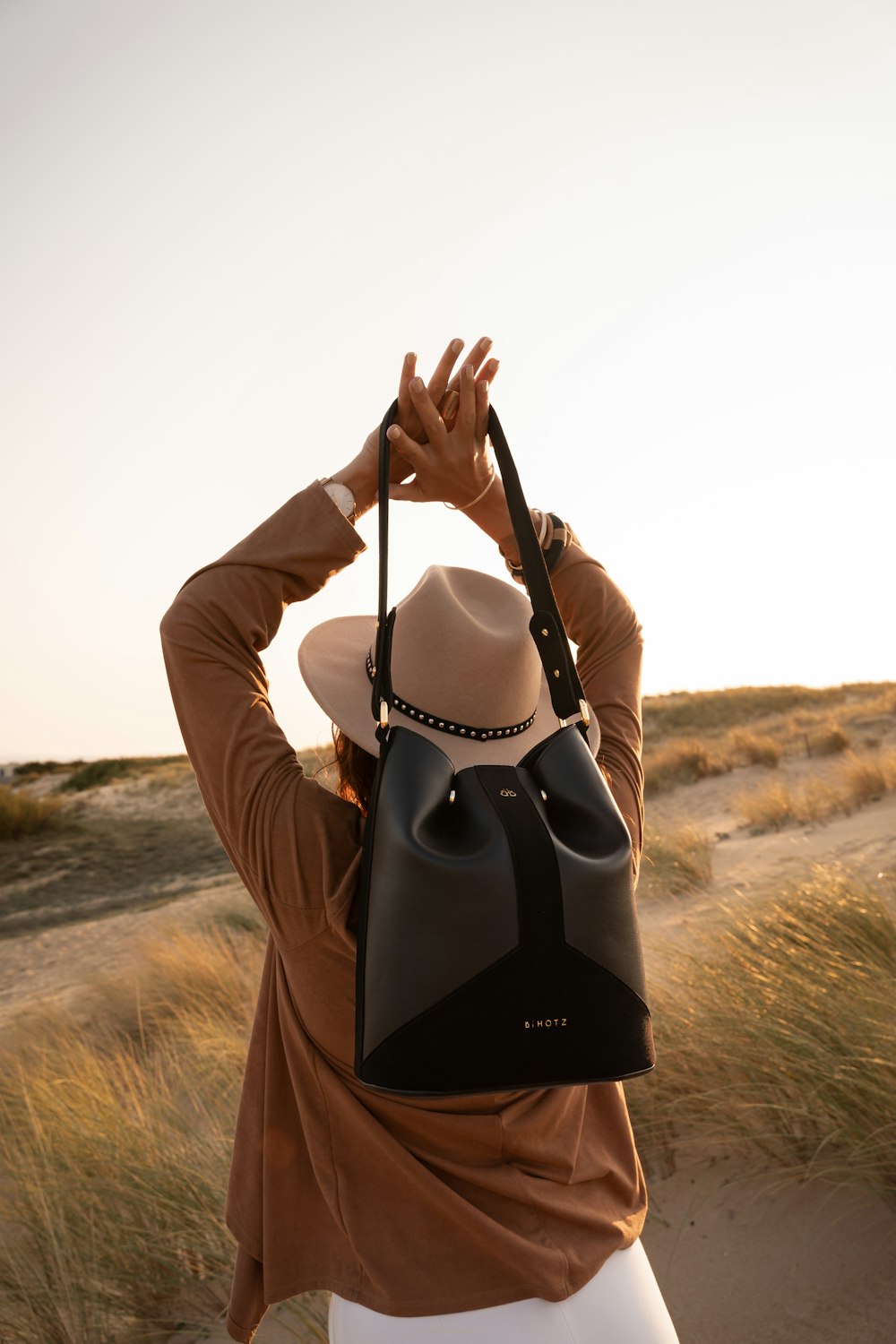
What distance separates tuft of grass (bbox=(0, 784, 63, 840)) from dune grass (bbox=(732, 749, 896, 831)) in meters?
16.9

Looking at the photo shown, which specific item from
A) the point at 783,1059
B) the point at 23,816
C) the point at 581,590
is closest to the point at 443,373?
the point at 581,590

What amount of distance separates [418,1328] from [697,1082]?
2.29m

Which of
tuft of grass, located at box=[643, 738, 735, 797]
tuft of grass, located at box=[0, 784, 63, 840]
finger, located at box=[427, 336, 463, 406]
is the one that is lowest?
tuft of grass, located at box=[0, 784, 63, 840]

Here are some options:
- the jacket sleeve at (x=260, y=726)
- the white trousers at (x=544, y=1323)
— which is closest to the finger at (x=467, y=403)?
the jacket sleeve at (x=260, y=726)

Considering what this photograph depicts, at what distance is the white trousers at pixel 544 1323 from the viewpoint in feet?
4.06

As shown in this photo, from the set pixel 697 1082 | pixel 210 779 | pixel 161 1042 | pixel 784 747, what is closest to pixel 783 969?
pixel 697 1082

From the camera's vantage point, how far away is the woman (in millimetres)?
1283

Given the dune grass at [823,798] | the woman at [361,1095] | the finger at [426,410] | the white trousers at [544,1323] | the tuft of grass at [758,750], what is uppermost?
the finger at [426,410]

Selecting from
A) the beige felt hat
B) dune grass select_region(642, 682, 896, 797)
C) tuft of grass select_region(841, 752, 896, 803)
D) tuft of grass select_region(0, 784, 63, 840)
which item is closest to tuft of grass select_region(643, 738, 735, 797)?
dune grass select_region(642, 682, 896, 797)

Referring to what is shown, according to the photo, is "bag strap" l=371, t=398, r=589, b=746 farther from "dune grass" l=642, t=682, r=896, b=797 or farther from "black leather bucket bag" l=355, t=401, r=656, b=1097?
"dune grass" l=642, t=682, r=896, b=797

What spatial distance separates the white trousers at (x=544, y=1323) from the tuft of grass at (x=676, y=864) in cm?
536

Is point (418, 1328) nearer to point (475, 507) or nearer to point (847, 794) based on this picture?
point (475, 507)

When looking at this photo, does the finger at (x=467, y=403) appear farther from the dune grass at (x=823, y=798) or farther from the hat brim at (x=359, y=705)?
the dune grass at (x=823, y=798)

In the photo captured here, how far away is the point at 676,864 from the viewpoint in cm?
743
